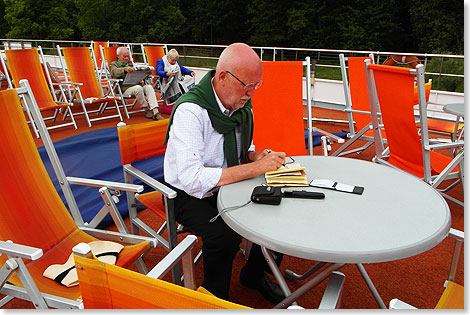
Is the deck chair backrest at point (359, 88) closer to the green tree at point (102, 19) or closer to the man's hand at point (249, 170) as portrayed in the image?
the man's hand at point (249, 170)

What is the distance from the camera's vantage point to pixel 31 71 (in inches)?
216

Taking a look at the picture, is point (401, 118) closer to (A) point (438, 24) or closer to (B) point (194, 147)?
(B) point (194, 147)

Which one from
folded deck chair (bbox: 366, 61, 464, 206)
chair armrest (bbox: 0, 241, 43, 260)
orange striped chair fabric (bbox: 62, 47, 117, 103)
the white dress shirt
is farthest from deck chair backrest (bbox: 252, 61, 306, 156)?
orange striped chair fabric (bbox: 62, 47, 117, 103)

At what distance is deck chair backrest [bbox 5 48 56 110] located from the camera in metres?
5.36

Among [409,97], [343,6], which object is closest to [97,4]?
[343,6]

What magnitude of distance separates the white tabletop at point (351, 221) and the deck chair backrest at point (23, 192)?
96cm

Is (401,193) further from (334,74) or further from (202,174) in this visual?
(334,74)

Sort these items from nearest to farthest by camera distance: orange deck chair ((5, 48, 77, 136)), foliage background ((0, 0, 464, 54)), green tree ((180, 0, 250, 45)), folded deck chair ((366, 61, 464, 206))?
folded deck chair ((366, 61, 464, 206))
orange deck chair ((5, 48, 77, 136))
foliage background ((0, 0, 464, 54))
green tree ((180, 0, 250, 45))

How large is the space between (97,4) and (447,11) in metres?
29.6

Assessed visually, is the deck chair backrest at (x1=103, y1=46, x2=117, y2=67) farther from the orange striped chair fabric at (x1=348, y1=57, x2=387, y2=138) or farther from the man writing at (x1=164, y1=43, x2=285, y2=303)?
the man writing at (x1=164, y1=43, x2=285, y2=303)

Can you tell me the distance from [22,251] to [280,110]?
2.34 metres

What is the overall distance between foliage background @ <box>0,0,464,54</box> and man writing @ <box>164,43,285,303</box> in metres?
20.8

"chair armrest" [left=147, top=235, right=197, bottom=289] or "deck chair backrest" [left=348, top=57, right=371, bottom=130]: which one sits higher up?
"chair armrest" [left=147, top=235, right=197, bottom=289]

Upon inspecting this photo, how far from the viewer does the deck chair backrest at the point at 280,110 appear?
3.17 metres
